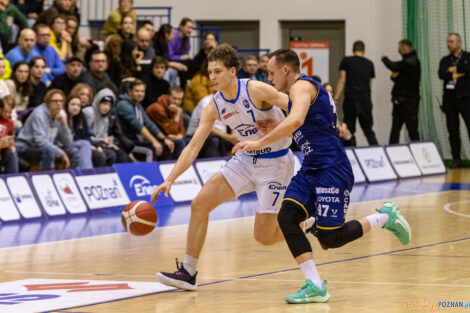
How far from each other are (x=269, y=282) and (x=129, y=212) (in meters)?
1.27

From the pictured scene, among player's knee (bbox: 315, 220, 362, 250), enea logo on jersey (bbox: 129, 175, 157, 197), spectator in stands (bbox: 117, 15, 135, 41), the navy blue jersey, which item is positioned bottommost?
player's knee (bbox: 315, 220, 362, 250)

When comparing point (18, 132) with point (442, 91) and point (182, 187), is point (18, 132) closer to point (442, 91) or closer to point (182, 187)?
point (182, 187)

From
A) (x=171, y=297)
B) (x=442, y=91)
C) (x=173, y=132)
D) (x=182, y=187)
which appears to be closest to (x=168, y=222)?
(x=182, y=187)

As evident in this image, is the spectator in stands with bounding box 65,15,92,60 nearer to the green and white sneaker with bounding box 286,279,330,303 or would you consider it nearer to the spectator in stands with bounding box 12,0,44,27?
the spectator in stands with bounding box 12,0,44,27

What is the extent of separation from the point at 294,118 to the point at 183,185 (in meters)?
8.22

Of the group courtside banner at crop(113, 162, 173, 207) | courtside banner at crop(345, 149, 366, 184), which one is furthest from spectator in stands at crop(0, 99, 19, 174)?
courtside banner at crop(345, 149, 366, 184)

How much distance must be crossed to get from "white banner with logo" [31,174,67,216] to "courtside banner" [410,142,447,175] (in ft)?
30.8

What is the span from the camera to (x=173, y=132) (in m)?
15.6

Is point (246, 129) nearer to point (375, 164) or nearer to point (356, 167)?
point (356, 167)

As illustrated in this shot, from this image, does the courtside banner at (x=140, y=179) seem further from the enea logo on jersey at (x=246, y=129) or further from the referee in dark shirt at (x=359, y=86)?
the referee in dark shirt at (x=359, y=86)

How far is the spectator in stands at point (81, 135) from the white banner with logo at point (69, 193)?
2.59ft

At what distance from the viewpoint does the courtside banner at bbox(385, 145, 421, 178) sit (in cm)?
1861

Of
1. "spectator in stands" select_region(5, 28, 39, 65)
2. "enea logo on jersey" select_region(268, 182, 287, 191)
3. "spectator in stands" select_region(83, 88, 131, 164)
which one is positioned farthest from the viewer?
"spectator in stands" select_region(5, 28, 39, 65)

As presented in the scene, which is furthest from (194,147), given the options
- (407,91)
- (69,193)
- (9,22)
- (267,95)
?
(407,91)
